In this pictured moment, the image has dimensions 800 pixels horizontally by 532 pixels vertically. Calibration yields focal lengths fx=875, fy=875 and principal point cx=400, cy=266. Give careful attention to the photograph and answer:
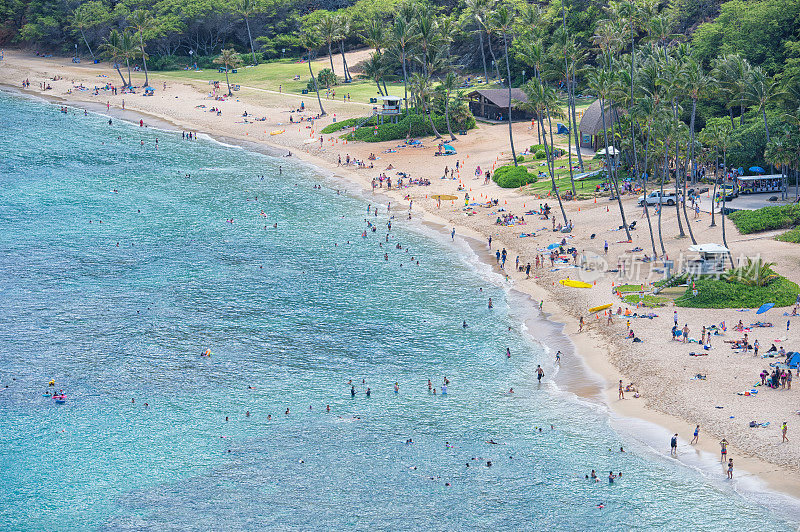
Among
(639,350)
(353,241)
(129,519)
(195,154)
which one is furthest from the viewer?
(195,154)

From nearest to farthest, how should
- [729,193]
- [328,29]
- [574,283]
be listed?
[574,283]
[729,193]
[328,29]

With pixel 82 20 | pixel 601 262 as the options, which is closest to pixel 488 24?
pixel 601 262

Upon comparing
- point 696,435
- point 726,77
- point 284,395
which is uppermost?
point 726,77

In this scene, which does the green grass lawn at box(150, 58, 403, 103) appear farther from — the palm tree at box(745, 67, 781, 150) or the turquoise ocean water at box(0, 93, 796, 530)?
the palm tree at box(745, 67, 781, 150)

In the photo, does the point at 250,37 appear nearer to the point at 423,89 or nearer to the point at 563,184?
the point at 423,89

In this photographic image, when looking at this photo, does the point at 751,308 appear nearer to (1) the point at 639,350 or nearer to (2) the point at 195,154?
(1) the point at 639,350

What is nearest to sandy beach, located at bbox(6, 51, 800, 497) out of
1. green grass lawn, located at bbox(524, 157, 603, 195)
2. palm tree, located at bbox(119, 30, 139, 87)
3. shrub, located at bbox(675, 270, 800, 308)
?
shrub, located at bbox(675, 270, 800, 308)

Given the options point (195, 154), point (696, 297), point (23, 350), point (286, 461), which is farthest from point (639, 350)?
point (195, 154)

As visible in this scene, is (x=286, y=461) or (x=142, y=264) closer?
(x=286, y=461)

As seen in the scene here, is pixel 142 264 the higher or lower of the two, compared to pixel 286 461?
higher
